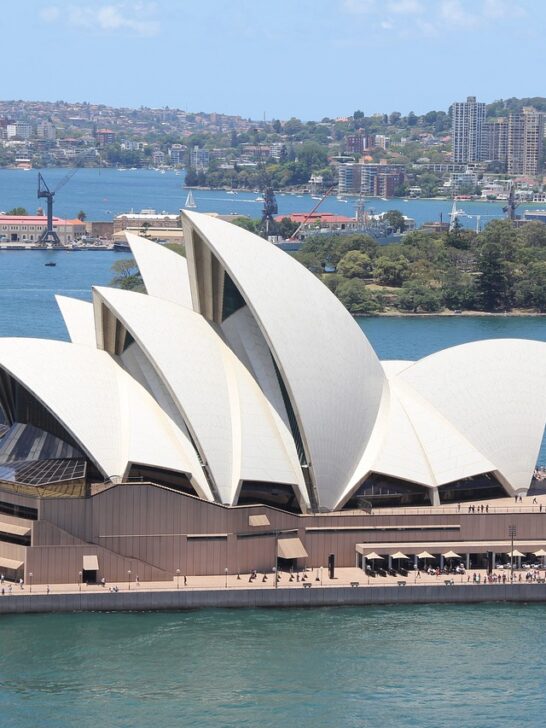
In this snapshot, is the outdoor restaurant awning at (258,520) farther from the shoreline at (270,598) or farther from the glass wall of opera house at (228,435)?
the shoreline at (270,598)

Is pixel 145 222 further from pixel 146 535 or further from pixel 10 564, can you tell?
pixel 10 564

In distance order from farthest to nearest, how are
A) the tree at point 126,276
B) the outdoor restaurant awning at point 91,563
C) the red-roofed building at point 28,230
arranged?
the red-roofed building at point 28,230 < the tree at point 126,276 < the outdoor restaurant awning at point 91,563

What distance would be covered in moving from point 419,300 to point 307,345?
205 feet

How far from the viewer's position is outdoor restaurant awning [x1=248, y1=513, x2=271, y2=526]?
129 feet

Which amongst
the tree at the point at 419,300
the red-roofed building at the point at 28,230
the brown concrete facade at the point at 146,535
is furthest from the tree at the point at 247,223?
the brown concrete facade at the point at 146,535

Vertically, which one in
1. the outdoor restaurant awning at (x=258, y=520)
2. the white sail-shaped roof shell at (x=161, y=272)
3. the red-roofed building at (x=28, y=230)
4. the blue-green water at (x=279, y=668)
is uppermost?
the white sail-shaped roof shell at (x=161, y=272)

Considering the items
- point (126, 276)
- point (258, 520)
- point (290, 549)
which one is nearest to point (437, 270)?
point (126, 276)

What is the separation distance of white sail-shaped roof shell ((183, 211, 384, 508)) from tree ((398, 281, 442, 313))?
60.9 meters

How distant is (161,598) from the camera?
37.5m

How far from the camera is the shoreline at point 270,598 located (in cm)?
3706

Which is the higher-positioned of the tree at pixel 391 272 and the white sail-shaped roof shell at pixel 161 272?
the white sail-shaped roof shell at pixel 161 272

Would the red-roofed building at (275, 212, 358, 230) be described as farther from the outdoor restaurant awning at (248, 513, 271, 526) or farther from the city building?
the outdoor restaurant awning at (248, 513, 271, 526)

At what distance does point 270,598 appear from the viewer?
37.9 m

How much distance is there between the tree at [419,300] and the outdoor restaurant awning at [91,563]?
6586cm
